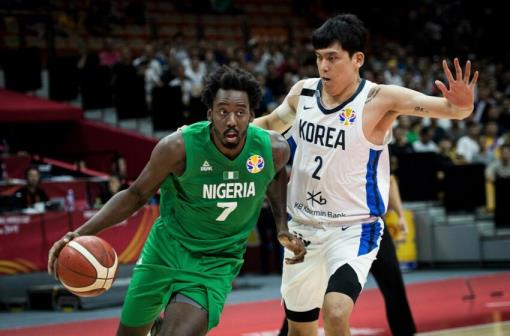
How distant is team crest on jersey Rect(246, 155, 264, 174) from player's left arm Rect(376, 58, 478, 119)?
3.34 ft

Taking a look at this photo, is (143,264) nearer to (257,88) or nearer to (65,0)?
(257,88)

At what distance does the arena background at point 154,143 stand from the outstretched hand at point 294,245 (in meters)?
3.63

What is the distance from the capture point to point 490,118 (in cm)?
1769

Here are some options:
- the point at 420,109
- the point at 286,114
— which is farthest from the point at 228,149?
the point at 420,109

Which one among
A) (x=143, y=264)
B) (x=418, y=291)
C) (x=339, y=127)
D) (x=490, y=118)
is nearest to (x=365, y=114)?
(x=339, y=127)

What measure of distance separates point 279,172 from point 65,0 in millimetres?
14018

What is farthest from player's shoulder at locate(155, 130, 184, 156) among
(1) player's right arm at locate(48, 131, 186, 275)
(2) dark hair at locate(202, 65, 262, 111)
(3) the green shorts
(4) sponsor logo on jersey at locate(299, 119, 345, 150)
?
(4) sponsor logo on jersey at locate(299, 119, 345, 150)

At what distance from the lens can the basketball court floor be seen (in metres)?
9.14

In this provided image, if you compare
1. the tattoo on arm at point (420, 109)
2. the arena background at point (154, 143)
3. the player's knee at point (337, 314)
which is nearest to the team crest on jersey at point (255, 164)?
the player's knee at point (337, 314)

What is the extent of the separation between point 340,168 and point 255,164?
2.69ft

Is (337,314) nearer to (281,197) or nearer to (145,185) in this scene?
(281,197)

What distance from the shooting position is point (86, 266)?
4812mm

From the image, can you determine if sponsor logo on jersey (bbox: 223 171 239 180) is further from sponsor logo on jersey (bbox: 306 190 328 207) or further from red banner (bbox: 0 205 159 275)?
red banner (bbox: 0 205 159 275)

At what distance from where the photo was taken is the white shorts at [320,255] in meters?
5.62
